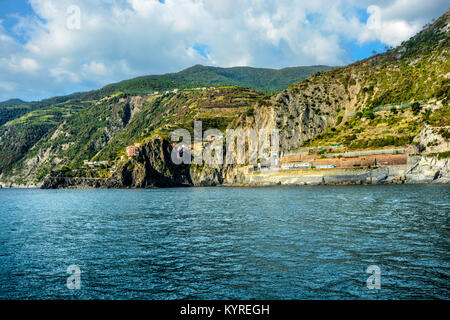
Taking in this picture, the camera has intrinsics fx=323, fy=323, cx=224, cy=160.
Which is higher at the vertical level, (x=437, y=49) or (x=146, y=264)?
(x=437, y=49)

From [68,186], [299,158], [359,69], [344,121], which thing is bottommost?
[68,186]

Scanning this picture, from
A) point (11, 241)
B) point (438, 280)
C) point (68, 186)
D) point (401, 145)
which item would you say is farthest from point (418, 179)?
point (68, 186)

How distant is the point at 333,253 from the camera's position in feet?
70.2

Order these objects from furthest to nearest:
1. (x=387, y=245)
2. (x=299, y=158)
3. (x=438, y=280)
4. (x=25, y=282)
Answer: (x=299, y=158), (x=387, y=245), (x=25, y=282), (x=438, y=280)

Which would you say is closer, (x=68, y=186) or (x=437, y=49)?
(x=437, y=49)

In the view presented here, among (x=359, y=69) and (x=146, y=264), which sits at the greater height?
(x=359, y=69)

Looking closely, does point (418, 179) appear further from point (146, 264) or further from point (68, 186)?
point (68, 186)

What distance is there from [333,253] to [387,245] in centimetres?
477

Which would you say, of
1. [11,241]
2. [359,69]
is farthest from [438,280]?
[359,69]

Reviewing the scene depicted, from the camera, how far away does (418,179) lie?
93.6 meters

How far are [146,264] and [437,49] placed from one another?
165 m
